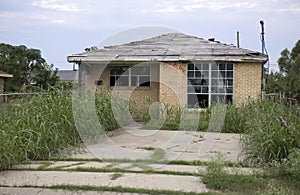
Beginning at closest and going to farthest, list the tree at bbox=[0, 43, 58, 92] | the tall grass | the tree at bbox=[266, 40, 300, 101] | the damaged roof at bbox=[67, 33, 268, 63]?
the tall grass, the damaged roof at bbox=[67, 33, 268, 63], the tree at bbox=[266, 40, 300, 101], the tree at bbox=[0, 43, 58, 92]

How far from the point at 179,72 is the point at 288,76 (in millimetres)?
13566

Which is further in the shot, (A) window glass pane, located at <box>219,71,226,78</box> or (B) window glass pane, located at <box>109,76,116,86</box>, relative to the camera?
(B) window glass pane, located at <box>109,76,116,86</box>

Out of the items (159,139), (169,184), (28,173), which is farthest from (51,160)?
(159,139)

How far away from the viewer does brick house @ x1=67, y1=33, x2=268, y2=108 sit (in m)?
13.9

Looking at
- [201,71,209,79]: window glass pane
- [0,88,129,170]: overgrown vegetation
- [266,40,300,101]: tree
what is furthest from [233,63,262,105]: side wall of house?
[266,40,300,101]: tree

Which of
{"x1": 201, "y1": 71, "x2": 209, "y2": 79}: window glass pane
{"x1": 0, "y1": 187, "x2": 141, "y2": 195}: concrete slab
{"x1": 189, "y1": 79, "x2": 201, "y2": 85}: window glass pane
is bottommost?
{"x1": 0, "y1": 187, "x2": 141, "y2": 195}: concrete slab

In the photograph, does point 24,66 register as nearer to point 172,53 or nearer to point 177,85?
point 172,53

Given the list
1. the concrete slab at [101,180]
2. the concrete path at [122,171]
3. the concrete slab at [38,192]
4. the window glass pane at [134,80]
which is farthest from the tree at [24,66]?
the concrete slab at [38,192]

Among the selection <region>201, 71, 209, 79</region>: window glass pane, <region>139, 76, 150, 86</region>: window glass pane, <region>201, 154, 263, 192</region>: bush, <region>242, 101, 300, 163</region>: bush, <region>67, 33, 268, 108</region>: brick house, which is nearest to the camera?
<region>201, 154, 263, 192</region>: bush

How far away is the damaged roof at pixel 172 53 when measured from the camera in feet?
44.6

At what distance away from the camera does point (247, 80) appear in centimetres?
1393

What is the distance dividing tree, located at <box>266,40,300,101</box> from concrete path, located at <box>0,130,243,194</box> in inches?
684

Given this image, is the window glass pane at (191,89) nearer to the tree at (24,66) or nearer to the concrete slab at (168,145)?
the concrete slab at (168,145)

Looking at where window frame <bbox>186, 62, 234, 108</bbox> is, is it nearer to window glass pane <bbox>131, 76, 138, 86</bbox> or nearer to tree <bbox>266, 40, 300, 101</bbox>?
window glass pane <bbox>131, 76, 138, 86</bbox>
